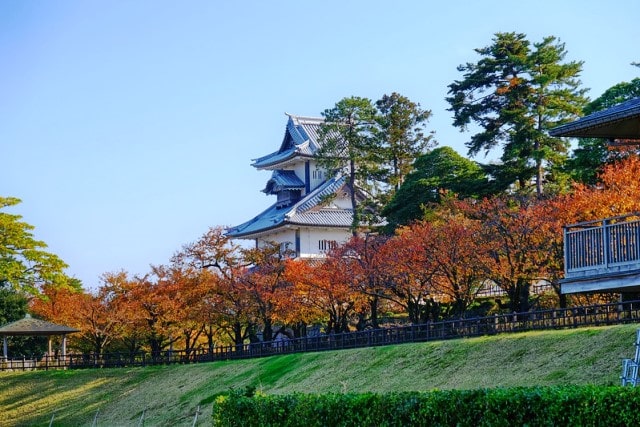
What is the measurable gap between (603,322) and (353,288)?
18090 mm

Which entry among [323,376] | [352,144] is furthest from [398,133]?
[323,376]

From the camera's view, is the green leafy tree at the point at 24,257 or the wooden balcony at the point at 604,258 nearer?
the wooden balcony at the point at 604,258

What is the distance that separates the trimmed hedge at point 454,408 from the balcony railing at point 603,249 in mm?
4462

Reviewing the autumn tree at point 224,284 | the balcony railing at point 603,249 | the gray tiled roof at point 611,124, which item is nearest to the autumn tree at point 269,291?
the autumn tree at point 224,284

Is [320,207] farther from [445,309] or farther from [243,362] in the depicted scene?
[243,362]

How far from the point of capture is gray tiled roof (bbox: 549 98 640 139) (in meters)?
18.0

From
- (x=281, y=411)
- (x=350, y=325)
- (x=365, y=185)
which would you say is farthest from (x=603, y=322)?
(x=365, y=185)

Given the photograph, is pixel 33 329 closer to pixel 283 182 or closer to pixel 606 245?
pixel 283 182

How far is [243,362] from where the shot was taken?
44.2 meters

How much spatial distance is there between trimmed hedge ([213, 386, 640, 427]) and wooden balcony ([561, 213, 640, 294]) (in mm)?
4356

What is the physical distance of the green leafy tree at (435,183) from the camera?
48.5 metres

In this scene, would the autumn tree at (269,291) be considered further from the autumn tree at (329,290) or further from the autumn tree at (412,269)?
the autumn tree at (412,269)

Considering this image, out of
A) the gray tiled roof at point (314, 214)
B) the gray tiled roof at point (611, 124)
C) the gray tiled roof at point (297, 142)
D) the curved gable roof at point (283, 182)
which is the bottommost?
the gray tiled roof at point (611, 124)

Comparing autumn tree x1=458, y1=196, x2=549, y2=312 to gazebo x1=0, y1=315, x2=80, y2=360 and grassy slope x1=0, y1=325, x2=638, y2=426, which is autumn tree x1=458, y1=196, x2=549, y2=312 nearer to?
grassy slope x1=0, y1=325, x2=638, y2=426
